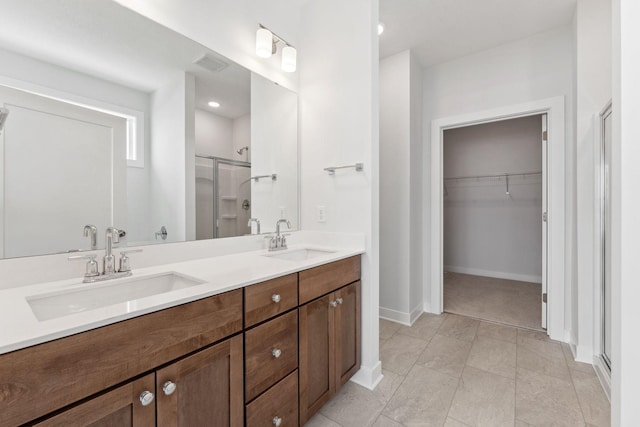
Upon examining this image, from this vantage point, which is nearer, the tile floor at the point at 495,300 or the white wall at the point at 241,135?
the white wall at the point at 241,135

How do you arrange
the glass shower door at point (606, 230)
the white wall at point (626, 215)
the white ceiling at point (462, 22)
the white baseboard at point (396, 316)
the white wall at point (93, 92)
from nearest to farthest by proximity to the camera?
the white wall at point (626, 215) → the white wall at point (93, 92) → the glass shower door at point (606, 230) → the white ceiling at point (462, 22) → the white baseboard at point (396, 316)

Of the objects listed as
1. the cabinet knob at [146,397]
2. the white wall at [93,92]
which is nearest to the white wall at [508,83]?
the white wall at [93,92]

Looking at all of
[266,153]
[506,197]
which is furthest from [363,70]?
[506,197]

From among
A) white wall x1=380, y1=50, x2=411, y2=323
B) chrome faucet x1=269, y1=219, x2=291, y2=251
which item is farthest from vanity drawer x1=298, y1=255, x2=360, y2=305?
white wall x1=380, y1=50, x2=411, y2=323

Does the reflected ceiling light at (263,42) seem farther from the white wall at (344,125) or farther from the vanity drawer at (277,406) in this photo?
the vanity drawer at (277,406)

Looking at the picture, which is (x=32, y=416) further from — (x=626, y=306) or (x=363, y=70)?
(x=363, y=70)

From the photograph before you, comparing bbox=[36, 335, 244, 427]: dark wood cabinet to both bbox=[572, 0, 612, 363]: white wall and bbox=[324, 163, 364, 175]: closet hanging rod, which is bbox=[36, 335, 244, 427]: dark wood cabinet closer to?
bbox=[324, 163, 364, 175]: closet hanging rod

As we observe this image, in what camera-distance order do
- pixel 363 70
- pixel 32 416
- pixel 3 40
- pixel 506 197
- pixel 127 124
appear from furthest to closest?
pixel 506 197, pixel 363 70, pixel 127 124, pixel 3 40, pixel 32 416

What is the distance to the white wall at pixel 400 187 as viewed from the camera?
267 cm

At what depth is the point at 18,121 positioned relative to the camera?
1.01 metres

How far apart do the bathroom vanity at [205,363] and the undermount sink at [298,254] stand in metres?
0.33

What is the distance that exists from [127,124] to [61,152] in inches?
11.8

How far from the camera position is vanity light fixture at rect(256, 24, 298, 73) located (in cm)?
183

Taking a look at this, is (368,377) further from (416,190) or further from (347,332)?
(416,190)
